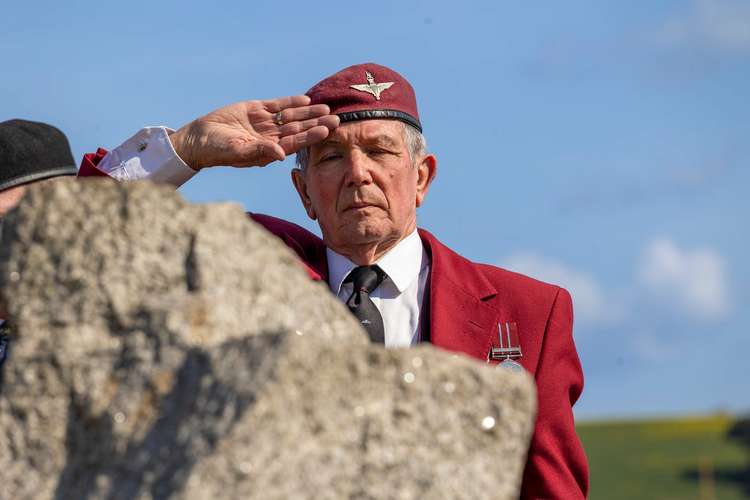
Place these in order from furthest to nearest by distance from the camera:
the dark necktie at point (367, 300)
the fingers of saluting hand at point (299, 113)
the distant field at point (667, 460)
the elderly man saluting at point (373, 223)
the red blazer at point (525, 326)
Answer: the distant field at point (667, 460), the fingers of saluting hand at point (299, 113), the elderly man saluting at point (373, 223), the dark necktie at point (367, 300), the red blazer at point (525, 326)

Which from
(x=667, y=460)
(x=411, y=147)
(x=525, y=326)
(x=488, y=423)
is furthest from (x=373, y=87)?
(x=667, y=460)

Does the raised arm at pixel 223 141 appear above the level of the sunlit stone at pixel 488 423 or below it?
above

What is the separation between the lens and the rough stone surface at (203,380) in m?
2.12

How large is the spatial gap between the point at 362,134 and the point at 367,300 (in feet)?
2.11

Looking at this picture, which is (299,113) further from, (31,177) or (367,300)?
(31,177)

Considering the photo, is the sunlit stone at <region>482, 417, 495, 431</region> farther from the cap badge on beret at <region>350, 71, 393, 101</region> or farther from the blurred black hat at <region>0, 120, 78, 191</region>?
the blurred black hat at <region>0, 120, 78, 191</region>

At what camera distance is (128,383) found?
2.30m

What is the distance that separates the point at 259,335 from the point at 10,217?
0.67 metres

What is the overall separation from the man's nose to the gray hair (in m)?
0.23

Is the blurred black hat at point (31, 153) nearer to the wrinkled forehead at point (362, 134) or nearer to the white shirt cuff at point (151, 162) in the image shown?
the white shirt cuff at point (151, 162)

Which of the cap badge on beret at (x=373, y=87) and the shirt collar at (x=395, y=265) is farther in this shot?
the cap badge on beret at (x=373, y=87)

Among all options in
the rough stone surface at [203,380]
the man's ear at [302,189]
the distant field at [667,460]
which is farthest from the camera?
the distant field at [667,460]

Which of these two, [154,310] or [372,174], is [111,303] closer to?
[154,310]

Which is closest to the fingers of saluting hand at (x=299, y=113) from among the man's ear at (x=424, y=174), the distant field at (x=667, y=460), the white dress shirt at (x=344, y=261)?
the white dress shirt at (x=344, y=261)
